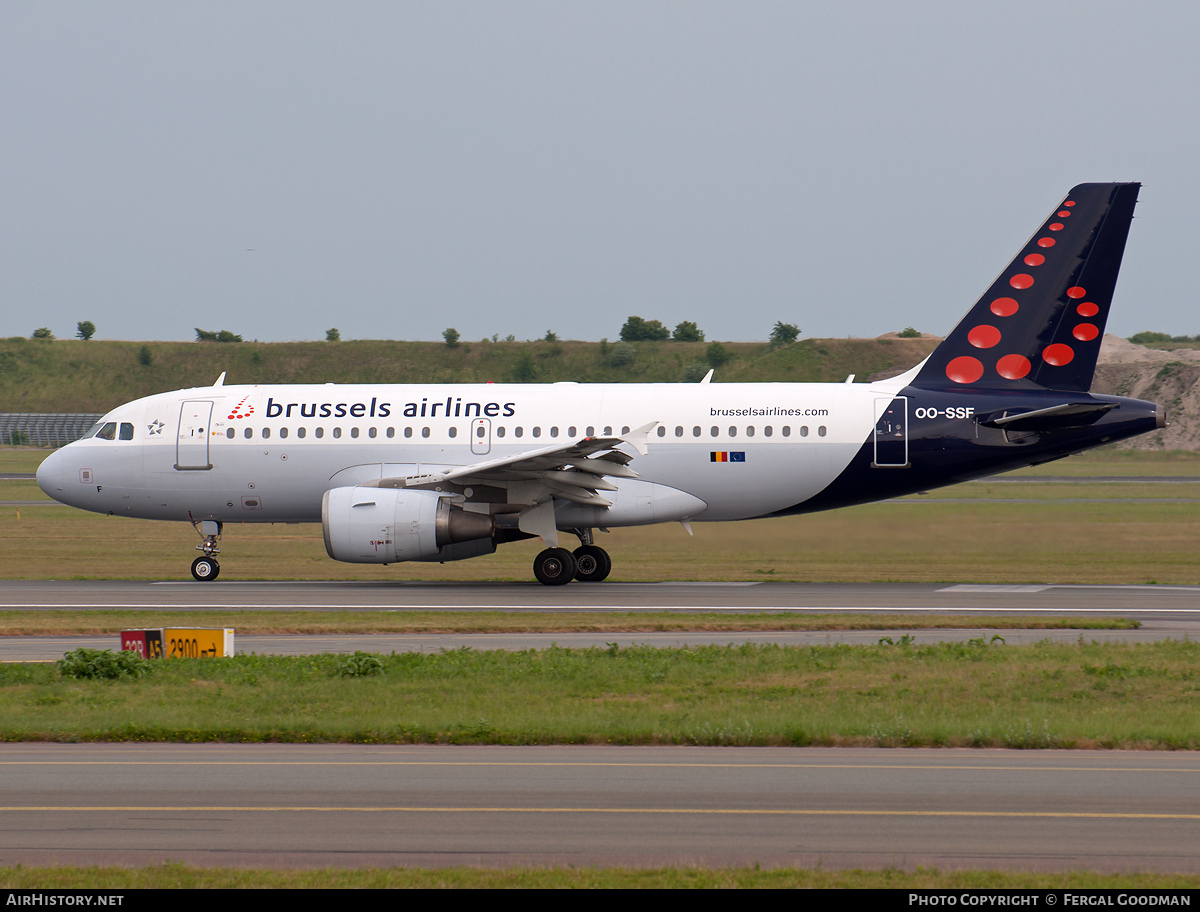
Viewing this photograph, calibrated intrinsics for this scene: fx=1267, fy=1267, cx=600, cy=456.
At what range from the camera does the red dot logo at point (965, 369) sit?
26784 millimetres

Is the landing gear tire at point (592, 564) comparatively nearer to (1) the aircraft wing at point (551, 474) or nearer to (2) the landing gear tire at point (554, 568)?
(2) the landing gear tire at point (554, 568)

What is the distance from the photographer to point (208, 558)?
27781 millimetres

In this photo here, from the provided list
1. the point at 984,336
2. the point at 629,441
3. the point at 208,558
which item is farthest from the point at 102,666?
the point at 984,336

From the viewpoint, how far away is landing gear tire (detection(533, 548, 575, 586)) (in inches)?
1045

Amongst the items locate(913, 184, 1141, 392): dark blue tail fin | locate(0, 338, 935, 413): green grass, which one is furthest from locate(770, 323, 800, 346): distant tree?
locate(913, 184, 1141, 392): dark blue tail fin

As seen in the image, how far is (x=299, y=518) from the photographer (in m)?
28.4

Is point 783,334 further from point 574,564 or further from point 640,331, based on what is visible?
point 574,564

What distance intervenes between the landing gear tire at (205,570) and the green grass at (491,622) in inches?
225

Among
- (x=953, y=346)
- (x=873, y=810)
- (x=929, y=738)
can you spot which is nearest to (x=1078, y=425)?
(x=953, y=346)

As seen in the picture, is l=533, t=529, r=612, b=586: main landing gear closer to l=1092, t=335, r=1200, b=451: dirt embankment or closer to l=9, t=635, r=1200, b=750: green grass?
l=9, t=635, r=1200, b=750: green grass

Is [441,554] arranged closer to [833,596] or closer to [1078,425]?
[833,596]

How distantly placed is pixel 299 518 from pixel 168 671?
13.4 m

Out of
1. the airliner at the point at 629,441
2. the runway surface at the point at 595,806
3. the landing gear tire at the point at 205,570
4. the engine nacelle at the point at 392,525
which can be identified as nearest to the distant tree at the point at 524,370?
the airliner at the point at 629,441

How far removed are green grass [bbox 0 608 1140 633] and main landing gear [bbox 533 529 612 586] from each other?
15.9ft
